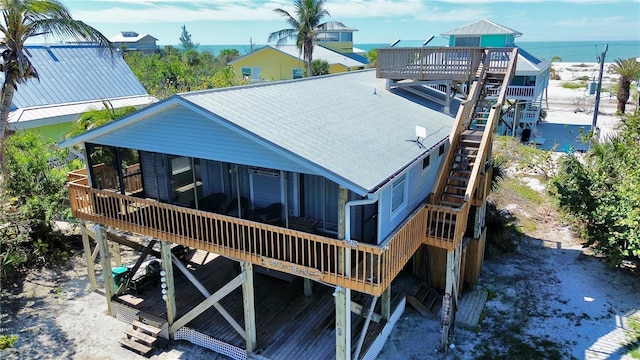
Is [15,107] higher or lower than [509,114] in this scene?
higher

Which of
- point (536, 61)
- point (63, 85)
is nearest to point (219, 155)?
point (63, 85)

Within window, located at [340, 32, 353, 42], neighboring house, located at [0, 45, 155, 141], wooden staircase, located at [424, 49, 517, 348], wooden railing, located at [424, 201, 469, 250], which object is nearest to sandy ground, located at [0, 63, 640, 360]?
wooden staircase, located at [424, 49, 517, 348]

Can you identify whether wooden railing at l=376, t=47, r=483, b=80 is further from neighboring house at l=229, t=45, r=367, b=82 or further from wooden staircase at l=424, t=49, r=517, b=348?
neighboring house at l=229, t=45, r=367, b=82

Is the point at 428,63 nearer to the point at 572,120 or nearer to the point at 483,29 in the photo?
the point at 483,29

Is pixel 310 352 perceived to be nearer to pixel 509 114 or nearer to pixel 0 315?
pixel 0 315

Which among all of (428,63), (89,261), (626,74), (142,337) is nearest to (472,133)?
(428,63)

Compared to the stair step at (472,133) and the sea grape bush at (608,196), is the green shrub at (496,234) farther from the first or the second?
the stair step at (472,133)
